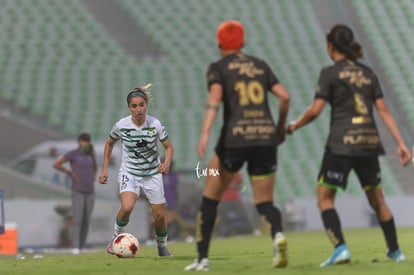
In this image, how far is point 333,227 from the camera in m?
8.69

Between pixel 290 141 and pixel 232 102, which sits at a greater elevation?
pixel 290 141

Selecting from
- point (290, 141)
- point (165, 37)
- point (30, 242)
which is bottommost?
point (30, 242)

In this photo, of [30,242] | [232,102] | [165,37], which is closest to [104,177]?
[232,102]

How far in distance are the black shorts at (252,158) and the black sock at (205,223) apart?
35 cm

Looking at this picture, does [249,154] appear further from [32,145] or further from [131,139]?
[32,145]

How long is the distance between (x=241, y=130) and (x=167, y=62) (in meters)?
23.0

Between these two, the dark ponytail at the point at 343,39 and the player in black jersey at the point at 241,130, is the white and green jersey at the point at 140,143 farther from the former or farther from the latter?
the dark ponytail at the point at 343,39

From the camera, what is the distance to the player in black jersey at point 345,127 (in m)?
8.63

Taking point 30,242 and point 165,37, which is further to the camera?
point 165,37

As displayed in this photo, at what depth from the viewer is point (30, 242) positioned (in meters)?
20.6

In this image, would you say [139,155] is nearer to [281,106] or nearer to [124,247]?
[124,247]

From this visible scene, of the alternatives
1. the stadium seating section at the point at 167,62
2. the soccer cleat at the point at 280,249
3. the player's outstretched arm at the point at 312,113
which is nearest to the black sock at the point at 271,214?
the soccer cleat at the point at 280,249

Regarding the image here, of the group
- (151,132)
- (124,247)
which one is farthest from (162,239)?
(151,132)

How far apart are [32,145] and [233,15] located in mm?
8769
